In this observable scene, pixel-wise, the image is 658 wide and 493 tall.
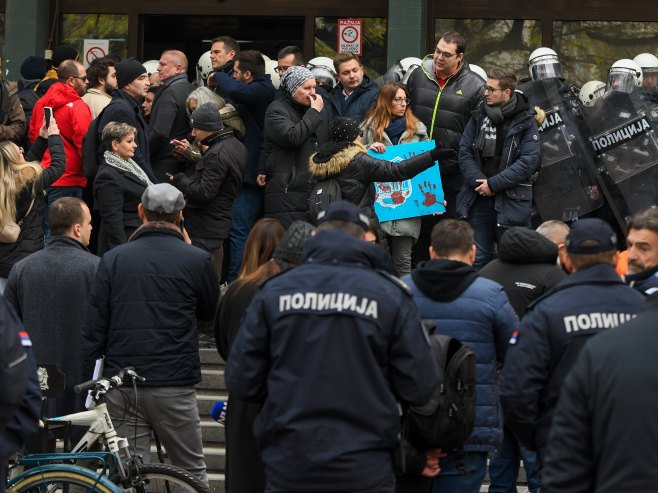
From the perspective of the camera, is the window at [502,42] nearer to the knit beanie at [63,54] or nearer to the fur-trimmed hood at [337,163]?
the knit beanie at [63,54]

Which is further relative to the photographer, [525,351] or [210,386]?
[210,386]

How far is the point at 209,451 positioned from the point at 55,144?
8.69 ft

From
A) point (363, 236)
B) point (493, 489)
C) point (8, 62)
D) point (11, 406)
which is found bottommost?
point (493, 489)

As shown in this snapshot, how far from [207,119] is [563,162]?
126 inches

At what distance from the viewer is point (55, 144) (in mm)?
10859

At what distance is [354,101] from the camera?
12.0 metres

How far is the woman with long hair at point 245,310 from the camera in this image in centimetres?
721

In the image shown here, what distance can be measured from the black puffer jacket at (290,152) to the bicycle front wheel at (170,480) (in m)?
3.73

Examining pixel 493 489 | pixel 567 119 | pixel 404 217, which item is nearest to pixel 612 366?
pixel 493 489

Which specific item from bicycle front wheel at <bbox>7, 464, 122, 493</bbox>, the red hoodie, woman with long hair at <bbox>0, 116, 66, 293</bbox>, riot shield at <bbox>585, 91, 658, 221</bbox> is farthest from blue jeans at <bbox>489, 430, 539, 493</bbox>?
the red hoodie

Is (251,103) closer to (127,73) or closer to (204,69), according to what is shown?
(127,73)

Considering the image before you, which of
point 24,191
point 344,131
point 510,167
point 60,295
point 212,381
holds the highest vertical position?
point 344,131

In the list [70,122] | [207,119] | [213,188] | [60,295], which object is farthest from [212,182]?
[60,295]

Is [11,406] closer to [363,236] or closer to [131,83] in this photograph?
[363,236]
